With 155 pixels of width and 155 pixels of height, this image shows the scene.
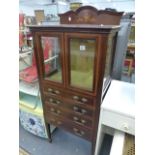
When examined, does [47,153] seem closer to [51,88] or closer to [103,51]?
[51,88]

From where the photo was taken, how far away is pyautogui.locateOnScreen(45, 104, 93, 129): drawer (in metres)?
1.22

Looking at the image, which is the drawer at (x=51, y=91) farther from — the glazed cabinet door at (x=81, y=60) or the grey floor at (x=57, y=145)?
the grey floor at (x=57, y=145)

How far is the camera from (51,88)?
1264mm

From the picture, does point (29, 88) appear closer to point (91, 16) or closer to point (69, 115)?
point (69, 115)

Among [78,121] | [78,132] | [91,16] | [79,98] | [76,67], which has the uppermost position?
[91,16]

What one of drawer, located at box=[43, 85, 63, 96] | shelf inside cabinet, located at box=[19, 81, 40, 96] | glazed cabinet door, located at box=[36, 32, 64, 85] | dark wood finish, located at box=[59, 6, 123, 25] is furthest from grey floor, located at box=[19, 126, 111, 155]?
dark wood finish, located at box=[59, 6, 123, 25]

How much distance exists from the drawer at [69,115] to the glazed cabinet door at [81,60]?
0.94 feet

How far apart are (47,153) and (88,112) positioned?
847 millimetres

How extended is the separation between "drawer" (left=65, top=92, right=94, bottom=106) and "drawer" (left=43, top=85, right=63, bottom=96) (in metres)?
0.09

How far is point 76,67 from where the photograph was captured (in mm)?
1146

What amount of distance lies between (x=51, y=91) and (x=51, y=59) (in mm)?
A: 301

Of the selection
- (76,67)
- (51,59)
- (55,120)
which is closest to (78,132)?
(55,120)
